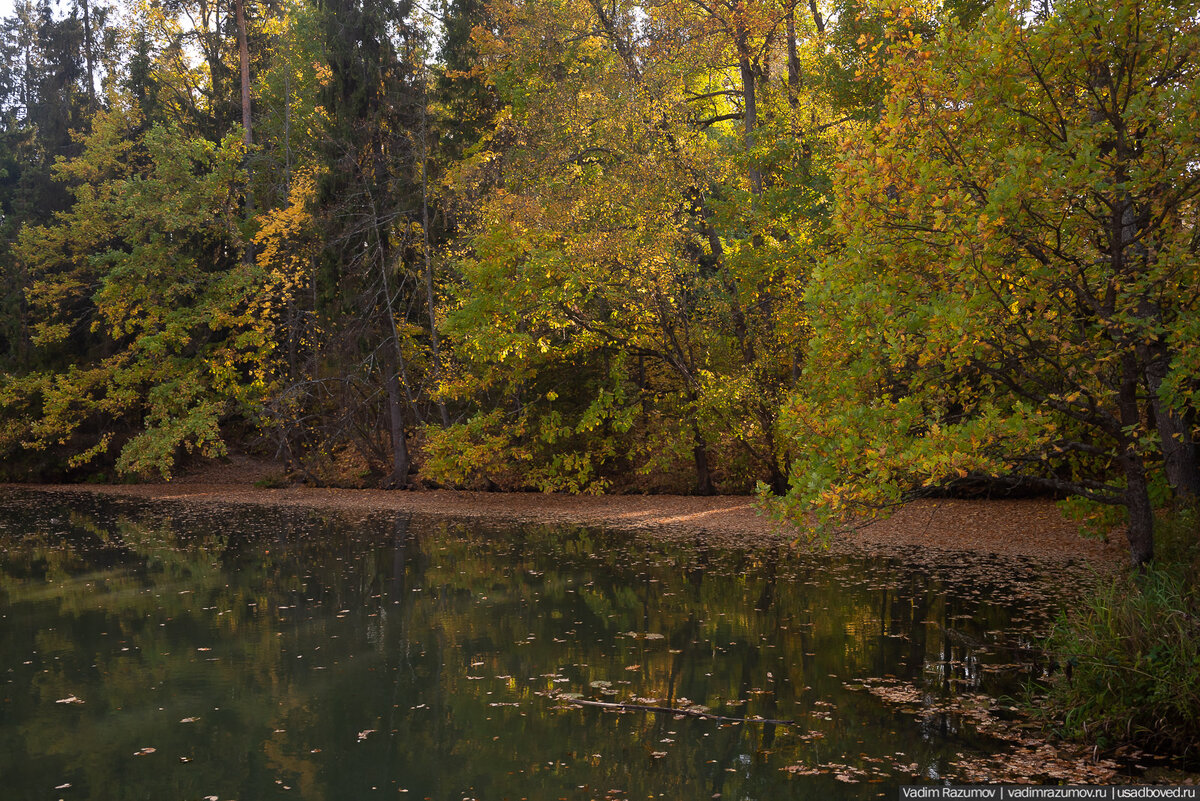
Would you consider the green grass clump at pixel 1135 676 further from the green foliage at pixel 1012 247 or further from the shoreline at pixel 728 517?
the shoreline at pixel 728 517

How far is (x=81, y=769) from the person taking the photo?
17.9 feet

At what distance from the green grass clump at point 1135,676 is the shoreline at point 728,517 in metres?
2.34

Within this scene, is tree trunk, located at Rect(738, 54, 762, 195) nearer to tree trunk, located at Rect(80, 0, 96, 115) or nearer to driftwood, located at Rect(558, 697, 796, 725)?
driftwood, located at Rect(558, 697, 796, 725)

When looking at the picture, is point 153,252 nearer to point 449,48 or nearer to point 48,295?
point 48,295

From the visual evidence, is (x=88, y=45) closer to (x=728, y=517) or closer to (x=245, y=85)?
(x=245, y=85)

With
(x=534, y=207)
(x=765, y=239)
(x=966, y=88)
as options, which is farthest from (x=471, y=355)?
(x=966, y=88)

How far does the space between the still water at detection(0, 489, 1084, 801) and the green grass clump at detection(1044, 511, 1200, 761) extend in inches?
22.4

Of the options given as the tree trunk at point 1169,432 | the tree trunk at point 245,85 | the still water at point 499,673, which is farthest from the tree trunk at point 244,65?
the tree trunk at point 1169,432

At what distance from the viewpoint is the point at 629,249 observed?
55.4 feet

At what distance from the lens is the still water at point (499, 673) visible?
5320 millimetres

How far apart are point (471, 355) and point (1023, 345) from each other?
12.5m

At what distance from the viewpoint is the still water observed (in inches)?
209

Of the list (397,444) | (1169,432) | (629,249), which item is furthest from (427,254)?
(1169,432)

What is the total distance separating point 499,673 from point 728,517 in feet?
30.9
